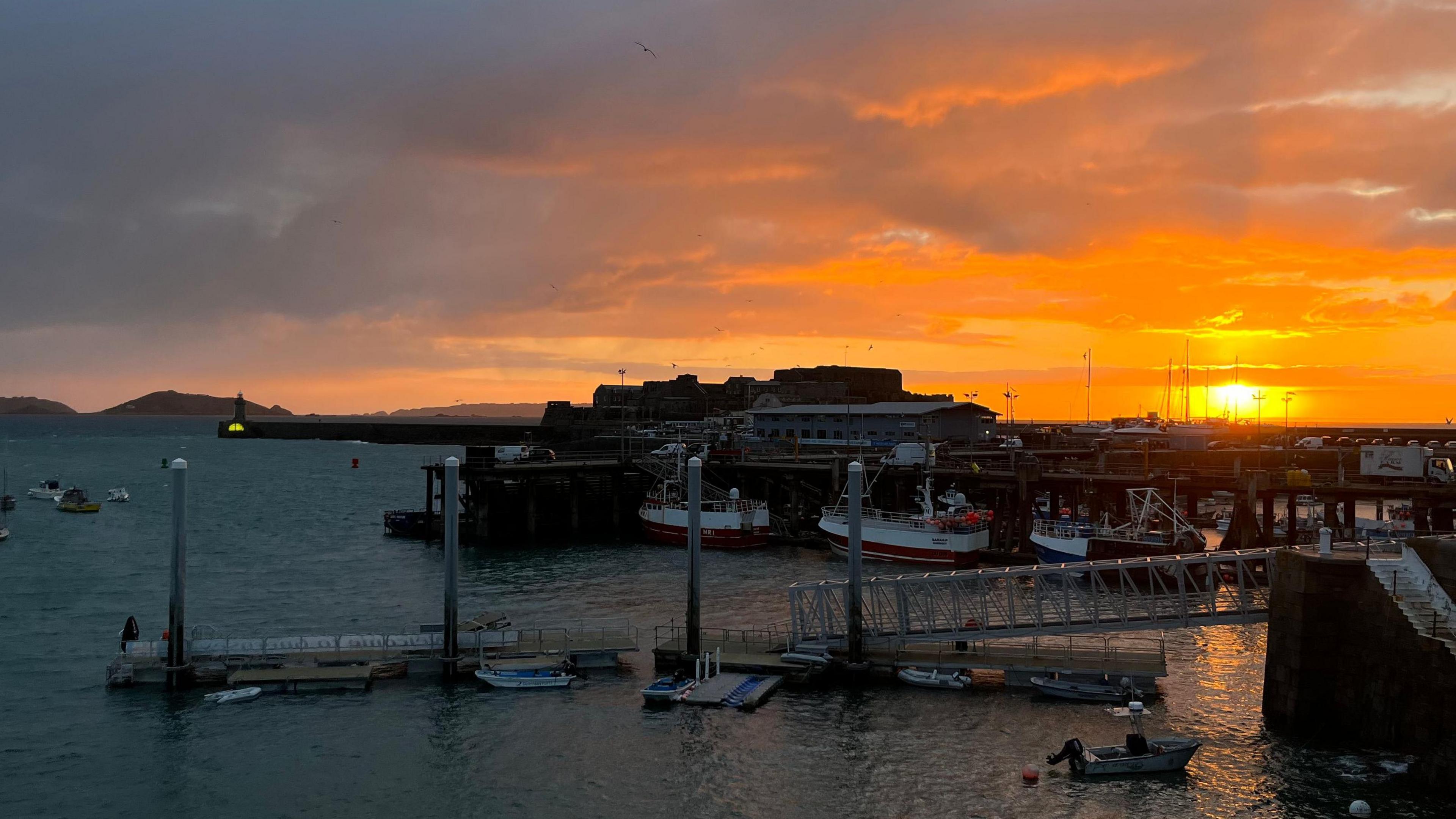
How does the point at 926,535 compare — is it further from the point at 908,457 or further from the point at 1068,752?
the point at 1068,752

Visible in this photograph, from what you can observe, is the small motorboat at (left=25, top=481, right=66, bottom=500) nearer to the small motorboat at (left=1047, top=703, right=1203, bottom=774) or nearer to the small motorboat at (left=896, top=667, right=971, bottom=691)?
the small motorboat at (left=896, top=667, right=971, bottom=691)

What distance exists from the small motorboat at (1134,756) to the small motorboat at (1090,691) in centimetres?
522

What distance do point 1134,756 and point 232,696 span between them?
92.0 feet

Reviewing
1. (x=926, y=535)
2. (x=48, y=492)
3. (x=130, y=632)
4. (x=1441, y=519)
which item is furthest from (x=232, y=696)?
(x=48, y=492)

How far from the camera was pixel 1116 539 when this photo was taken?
193 feet

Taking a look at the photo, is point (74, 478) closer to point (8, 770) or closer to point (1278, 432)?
point (8, 770)

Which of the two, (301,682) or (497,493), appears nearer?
(301,682)

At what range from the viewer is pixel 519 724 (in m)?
32.9

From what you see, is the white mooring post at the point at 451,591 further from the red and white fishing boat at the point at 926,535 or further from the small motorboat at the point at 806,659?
the red and white fishing boat at the point at 926,535

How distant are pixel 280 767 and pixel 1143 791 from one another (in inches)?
921

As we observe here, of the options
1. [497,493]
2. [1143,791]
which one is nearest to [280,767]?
[1143,791]

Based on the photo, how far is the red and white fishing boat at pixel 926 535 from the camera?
211ft

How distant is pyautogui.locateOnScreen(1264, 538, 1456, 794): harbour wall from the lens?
26.3 m

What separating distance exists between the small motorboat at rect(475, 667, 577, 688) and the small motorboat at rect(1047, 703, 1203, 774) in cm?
1654
